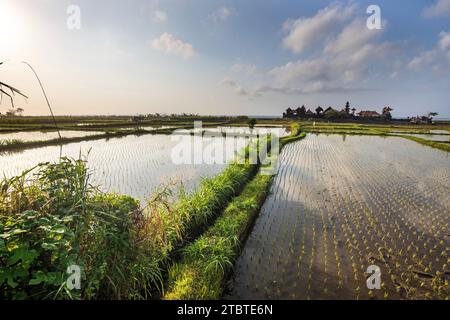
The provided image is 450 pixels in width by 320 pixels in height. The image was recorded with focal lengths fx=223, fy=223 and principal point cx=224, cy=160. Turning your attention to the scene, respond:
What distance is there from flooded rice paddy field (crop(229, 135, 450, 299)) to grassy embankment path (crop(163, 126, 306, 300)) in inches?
9.7

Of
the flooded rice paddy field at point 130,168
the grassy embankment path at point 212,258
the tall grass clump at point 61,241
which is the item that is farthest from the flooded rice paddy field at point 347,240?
the flooded rice paddy field at point 130,168

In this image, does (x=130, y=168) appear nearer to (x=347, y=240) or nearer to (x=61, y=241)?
(x=61, y=241)

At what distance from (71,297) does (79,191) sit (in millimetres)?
1076

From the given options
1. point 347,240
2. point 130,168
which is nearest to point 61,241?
point 347,240

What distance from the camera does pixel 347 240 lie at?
4.94 m

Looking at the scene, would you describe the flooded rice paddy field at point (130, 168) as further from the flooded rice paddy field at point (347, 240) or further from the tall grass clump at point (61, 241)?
the tall grass clump at point (61, 241)

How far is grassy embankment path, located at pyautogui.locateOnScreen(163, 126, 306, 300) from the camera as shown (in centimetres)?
321

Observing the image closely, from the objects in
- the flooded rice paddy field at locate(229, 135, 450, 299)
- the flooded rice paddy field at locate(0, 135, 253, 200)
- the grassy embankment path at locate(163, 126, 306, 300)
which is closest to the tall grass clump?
the grassy embankment path at locate(163, 126, 306, 300)

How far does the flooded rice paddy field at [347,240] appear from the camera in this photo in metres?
3.59

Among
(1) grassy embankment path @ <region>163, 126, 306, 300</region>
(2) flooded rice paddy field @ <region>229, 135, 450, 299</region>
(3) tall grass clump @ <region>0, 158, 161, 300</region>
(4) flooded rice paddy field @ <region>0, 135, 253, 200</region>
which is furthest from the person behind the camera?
(4) flooded rice paddy field @ <region>0, 135, 253, 200</region>

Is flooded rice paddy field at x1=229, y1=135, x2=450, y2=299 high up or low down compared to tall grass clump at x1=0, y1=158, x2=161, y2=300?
down

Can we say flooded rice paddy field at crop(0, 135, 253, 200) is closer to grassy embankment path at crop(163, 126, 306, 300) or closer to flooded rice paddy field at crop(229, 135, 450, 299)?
grassy embankment path at crop(163, 126, 306, 300)

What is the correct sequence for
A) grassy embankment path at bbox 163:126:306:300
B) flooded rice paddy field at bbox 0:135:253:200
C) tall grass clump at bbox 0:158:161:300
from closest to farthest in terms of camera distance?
tall grass clump at bbox 0:158:161:300 < grassy embankment path at bbox 163:126:306:300 < flooded rice paddy field at bbox 0:135:253:200

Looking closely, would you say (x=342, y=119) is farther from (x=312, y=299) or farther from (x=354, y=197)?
(x=312, y=299)
